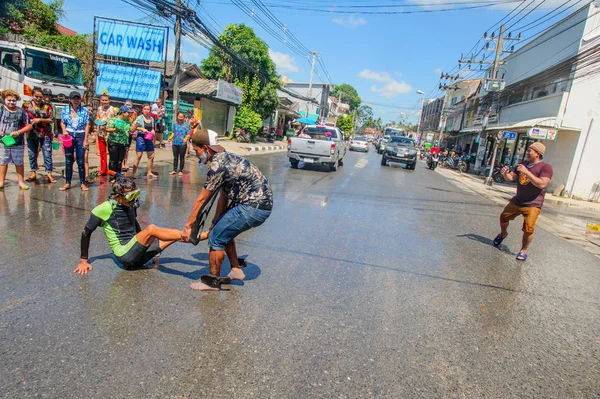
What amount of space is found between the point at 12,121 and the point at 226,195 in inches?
203

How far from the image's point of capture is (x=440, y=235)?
691cm

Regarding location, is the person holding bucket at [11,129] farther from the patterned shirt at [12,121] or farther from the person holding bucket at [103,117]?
the person holding bucket at [103,117]

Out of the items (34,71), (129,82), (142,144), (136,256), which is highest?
(129,82)

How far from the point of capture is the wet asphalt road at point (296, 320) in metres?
2.50

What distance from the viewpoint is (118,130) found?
798cm

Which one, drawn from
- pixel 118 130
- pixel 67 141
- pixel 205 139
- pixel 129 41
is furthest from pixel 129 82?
pixel 205 139

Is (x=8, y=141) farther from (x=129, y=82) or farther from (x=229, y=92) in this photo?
(x=229, y=92)

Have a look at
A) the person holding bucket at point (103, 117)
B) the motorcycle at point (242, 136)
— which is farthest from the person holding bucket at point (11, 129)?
the motorcycle at point (242, 136)

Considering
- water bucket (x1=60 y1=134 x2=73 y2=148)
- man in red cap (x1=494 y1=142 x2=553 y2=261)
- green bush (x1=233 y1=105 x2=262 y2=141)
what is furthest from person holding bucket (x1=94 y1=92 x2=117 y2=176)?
green bush (x1=233 y1=105 x2=262 y2=141)

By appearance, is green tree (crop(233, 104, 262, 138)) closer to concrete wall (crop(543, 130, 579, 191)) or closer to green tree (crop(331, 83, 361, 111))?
concrete wall (crop(543, 130, 579, 191))

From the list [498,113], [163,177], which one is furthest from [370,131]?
[163,177]

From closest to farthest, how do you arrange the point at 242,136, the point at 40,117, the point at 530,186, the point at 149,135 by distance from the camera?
1. the point at 530,186
2. the point at 40,117
3. the point at 149,135
4. the point at 242,136

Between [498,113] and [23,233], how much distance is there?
27330 millimetres

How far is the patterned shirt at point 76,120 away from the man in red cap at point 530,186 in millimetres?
7341
